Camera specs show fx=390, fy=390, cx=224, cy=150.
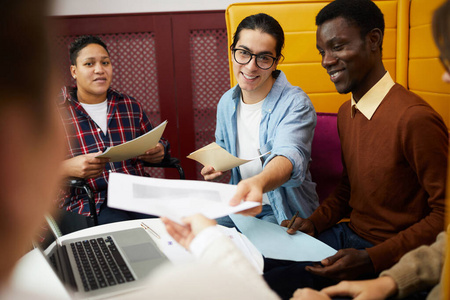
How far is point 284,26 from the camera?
2.41 metres

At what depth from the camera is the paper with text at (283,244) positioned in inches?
49.5

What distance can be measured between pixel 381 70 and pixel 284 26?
108cm

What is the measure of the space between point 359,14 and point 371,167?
57 centimetres

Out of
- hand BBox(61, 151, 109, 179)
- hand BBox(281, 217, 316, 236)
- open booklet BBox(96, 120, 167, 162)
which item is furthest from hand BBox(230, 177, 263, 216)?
hand BBox(61, 151, 109, 179)

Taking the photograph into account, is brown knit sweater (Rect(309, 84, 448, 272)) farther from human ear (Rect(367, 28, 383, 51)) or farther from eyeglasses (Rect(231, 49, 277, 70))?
eyeglasses (Rect(231, 49, 277, 70))

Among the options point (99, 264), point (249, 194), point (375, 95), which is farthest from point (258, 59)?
point (99, 264)

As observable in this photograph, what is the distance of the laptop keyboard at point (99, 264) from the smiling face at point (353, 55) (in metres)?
1.02

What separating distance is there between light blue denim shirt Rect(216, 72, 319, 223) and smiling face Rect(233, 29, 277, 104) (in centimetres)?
6

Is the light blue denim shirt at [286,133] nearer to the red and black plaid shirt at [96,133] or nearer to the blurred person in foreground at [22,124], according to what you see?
the red and black plaid shirt at [96,133]

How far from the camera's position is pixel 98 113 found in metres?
2.34

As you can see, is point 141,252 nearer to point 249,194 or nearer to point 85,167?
point 249,194

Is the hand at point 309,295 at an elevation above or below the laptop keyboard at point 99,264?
below

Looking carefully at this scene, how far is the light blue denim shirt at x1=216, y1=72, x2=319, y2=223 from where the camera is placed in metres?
1.69

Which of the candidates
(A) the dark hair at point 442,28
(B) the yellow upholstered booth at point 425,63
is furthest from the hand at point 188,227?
(B) the yellow upholstered booth at point 425,63
